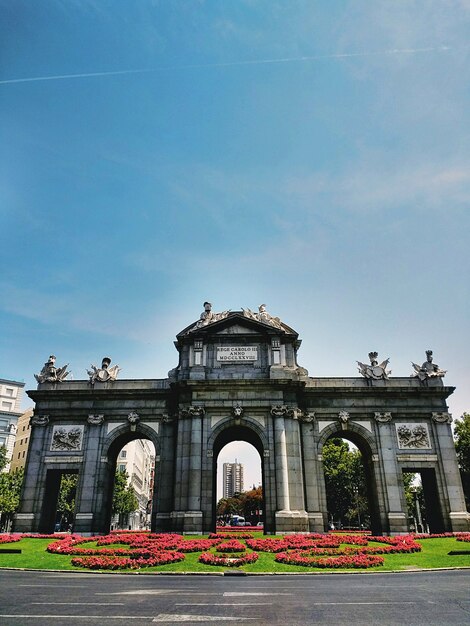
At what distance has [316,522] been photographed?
3553cm

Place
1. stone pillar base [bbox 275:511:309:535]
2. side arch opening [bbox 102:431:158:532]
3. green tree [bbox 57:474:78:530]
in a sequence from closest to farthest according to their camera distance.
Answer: stone pillar base [bbox 275:511:309:535], side arch opening [bbox 102:431:158:532], green tree [bbox 57:474:78:530]

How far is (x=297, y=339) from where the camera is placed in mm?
41031

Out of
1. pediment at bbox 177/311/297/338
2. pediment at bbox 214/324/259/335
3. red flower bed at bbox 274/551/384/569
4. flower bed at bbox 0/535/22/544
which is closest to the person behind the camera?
red flower bed at bbox 274/551/384/569

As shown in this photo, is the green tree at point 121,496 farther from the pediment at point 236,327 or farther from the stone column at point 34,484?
the pediment at point 236,327

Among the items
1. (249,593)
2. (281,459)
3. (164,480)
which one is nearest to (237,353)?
(281,459)

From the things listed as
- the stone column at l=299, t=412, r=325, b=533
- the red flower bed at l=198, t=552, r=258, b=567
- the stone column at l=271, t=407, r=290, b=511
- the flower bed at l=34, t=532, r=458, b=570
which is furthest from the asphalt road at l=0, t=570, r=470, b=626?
the stone column at l=299, t=412, r=325, b=533

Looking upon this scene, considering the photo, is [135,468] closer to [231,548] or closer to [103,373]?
[103,373]

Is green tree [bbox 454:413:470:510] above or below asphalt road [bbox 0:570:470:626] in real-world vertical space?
above

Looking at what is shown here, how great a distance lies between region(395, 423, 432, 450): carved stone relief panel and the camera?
3853 cm

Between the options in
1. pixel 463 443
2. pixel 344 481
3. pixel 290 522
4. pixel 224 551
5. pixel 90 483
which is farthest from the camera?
pixel 344 481

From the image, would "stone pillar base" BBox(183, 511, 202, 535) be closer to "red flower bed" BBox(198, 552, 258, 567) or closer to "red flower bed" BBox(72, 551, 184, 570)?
"red flower bed" BBox(198, 552, 258, 567)

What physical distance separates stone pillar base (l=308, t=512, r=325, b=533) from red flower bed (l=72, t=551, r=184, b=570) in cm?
1596

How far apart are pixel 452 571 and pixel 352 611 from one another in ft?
39.3

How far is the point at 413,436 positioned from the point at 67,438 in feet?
97.3
